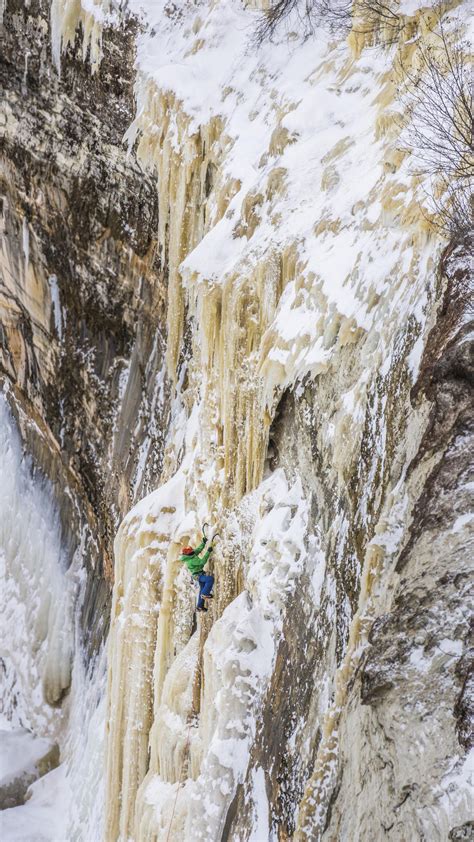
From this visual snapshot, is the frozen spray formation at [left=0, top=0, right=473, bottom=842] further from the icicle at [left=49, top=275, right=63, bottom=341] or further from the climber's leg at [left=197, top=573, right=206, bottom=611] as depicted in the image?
the icicle at [left=49, top=275, right=63, bottom=341]

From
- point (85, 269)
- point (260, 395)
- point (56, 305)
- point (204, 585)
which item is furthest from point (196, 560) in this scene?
point (56, 305)

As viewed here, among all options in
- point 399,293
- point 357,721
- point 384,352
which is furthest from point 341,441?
point 357,721

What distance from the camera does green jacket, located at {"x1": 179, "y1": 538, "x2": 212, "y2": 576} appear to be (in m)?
6.87

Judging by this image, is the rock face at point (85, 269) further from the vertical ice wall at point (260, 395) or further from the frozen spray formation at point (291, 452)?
the vertical ice wall at point (260, 395)

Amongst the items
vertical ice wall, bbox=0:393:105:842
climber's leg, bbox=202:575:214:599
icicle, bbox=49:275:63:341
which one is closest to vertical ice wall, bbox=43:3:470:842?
climber's leg, bbox=202:575:214:599

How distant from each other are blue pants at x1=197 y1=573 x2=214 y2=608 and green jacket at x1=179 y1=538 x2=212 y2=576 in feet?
0.19

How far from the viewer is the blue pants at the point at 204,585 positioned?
22.4 feet

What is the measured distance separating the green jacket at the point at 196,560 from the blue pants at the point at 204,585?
0.06 metres

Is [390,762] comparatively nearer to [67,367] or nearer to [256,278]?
[256,278]

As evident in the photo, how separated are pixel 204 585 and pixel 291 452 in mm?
1542

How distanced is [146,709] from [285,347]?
3.83 m

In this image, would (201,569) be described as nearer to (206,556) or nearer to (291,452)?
(206,556)

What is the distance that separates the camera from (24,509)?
13.7 metres

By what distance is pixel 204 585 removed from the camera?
6.84 metres
